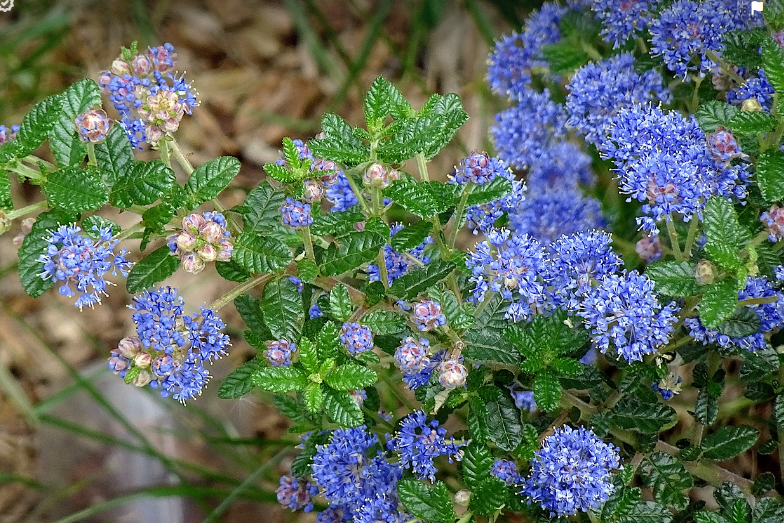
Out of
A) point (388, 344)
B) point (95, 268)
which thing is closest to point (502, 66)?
point (388, 344)

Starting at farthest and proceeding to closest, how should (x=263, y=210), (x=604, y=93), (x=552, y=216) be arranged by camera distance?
(x=552, y=216) < (x=604, y=93) < (x=263, y=210)

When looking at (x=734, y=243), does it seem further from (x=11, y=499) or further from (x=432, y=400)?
(x=11, y=499)

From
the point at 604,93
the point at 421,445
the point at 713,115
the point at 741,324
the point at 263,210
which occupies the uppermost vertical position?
the point at 604,93

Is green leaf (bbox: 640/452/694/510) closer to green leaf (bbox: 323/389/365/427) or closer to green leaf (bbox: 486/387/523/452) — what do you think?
green leaf (bbox: 486/387/523/452)

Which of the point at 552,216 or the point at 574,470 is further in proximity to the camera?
the point at 552,216

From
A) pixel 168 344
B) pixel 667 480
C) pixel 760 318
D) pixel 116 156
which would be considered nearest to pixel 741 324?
pixel 760 318

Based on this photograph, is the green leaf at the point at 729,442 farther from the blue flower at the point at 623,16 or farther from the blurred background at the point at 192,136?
the blurred background at the point at 192,136

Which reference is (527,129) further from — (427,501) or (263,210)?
(427,501)
